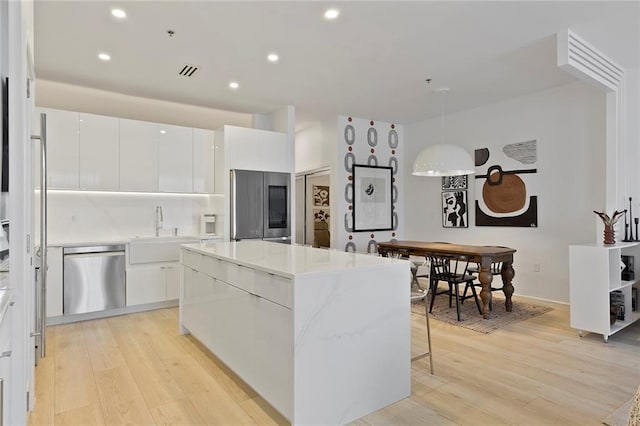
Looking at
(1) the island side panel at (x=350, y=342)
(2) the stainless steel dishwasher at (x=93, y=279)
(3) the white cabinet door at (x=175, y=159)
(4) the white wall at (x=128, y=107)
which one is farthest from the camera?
(3) the white cabinet door at (x=175, y=159)

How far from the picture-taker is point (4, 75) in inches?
56.6

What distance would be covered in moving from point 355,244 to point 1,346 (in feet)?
17.6

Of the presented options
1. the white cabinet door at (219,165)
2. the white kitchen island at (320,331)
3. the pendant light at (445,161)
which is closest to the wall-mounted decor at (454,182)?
the pendant light at (445,161)

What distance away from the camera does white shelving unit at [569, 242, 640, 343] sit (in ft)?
10.9

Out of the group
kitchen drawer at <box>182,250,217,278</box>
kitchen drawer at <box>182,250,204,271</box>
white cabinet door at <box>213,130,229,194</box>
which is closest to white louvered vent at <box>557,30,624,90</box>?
kitchen drawer at <box>182,250,217,278</box>

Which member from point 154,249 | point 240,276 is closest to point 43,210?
point 240,276

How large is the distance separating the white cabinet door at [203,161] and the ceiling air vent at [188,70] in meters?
1.13

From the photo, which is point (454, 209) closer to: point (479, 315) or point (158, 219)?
point (479, 315)

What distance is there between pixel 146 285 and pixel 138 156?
1596mm

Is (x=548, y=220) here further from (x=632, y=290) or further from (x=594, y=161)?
(x=632, y=290)

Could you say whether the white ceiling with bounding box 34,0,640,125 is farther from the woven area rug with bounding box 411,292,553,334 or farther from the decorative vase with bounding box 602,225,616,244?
the woven area rug with bounding box 411,292,553,334

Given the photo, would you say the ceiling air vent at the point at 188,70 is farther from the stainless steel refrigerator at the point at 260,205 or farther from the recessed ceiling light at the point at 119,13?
the stainless steel refrigerator at the point at 260,205

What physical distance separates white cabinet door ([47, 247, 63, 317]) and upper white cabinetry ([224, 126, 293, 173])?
2167mm

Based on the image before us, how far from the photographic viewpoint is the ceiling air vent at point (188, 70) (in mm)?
3961
